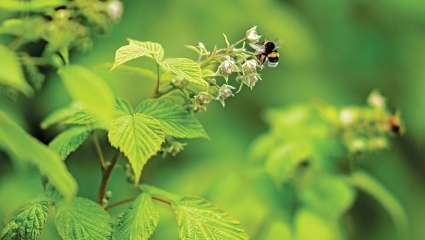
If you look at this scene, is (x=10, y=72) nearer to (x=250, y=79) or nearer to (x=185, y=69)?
(x=185, y=69)

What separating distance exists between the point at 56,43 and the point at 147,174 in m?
2.74

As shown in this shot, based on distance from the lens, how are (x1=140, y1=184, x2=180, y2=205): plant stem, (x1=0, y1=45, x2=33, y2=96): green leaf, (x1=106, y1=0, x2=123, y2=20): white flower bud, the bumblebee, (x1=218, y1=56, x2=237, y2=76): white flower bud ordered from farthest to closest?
the bumblebee, (x1=140, y1=184, x2=180, y2=205): plant stem, (x1=218, y1=56, x2=237, y2=76): white flower bud, (x1=106, y1=0, x2=123, y2=20): white flower bud, (x1=0, y1=45, x2=33, y2=96): green leaf

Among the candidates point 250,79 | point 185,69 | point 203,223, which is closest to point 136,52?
point 185,69

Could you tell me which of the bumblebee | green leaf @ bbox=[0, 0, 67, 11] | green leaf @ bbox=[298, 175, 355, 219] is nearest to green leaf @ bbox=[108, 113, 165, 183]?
green leaf @ bbox=[0, 0, 67, 11]

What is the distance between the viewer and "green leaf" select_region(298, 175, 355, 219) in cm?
250

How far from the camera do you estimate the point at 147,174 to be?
4.06 meters

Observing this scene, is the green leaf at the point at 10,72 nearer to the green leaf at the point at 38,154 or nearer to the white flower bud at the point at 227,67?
the green leaf at the point at 38,154

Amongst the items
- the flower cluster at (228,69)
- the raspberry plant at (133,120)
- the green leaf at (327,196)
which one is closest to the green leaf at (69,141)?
the raspberry plant at (133,120)

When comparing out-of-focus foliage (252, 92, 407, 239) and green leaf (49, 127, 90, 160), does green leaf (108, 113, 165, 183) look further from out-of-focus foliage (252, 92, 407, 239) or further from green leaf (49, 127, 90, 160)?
out-of-focus foliage (252, 92, 407, 239)

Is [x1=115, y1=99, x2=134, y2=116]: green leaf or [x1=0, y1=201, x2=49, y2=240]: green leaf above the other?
[x1=115, y1=99, x2=134, y2=116]: green leaf

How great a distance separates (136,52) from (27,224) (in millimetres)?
332

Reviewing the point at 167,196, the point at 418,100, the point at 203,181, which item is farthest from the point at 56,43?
the point at 418,100

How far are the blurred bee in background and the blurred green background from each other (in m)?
1.90

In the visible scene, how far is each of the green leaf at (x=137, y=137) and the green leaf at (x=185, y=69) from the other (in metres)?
0.09
